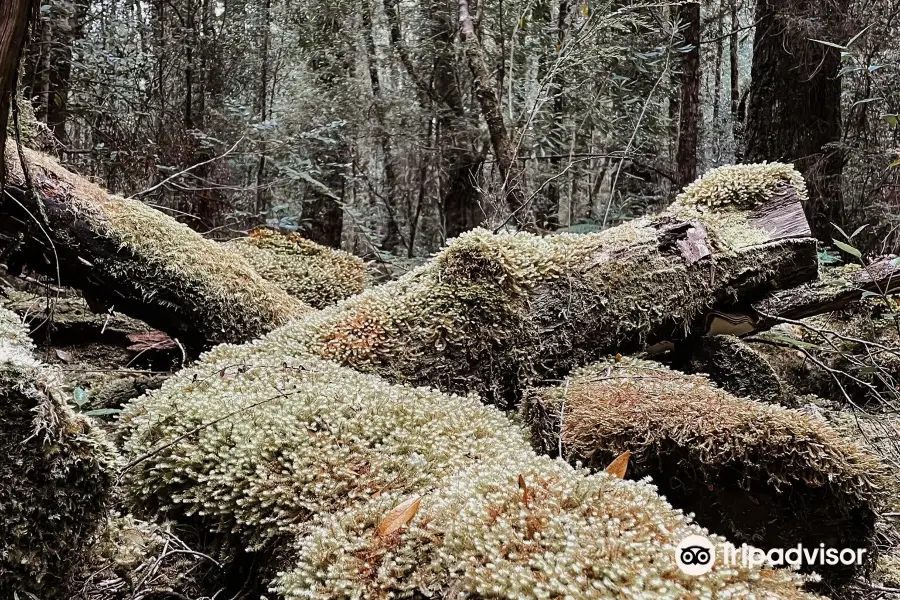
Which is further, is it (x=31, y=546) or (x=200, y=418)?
(x=200, y=418)

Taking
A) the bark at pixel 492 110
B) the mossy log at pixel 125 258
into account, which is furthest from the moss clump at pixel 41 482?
the bark at pixel 492 110

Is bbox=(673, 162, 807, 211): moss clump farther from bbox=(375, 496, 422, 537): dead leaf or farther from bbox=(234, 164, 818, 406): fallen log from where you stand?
bbox=(375, 496, 422, 537): dead leaf

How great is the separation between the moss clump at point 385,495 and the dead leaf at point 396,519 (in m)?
0.01

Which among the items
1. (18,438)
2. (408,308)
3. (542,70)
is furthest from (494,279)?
(542,70)

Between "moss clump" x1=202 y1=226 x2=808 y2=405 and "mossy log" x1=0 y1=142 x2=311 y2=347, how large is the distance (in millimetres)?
766

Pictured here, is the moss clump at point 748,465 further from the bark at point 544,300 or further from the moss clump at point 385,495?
the bark at point 544,300

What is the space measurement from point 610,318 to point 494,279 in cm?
67

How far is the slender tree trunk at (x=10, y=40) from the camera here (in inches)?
62.6

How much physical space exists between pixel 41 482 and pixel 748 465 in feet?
6.57

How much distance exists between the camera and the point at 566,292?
9.53ft

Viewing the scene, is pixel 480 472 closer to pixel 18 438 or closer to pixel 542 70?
pixel 18 438

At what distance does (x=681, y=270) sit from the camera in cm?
303

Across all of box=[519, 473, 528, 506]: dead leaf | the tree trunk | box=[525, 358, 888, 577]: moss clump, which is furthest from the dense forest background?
box=[519, 473, 528, 506]: dead leaf

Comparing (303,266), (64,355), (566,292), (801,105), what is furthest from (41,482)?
(801,105)
